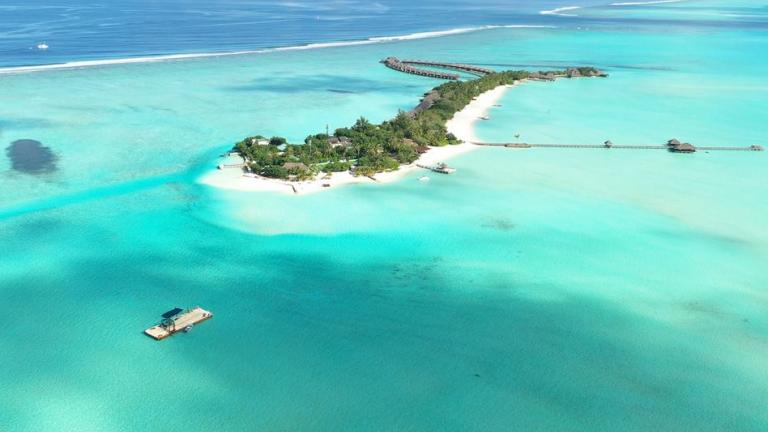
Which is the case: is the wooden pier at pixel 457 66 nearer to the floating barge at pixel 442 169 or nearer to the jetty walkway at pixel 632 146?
the jetty walkway at pixel 632 146

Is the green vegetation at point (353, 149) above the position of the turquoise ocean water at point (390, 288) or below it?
above

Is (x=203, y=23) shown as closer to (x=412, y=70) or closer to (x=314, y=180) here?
(x=412, y=70)

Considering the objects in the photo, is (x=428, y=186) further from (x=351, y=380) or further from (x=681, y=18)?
(x=681, y=18)

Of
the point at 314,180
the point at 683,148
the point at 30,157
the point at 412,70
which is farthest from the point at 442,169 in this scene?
the point at 412,70

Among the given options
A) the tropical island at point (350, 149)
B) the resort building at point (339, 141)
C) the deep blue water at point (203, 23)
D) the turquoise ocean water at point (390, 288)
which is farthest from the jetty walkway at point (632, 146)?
the deep blue water at point (203, 23)

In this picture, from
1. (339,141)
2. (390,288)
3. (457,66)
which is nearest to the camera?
(390,288)

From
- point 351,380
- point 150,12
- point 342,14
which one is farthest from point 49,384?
point 342,14
